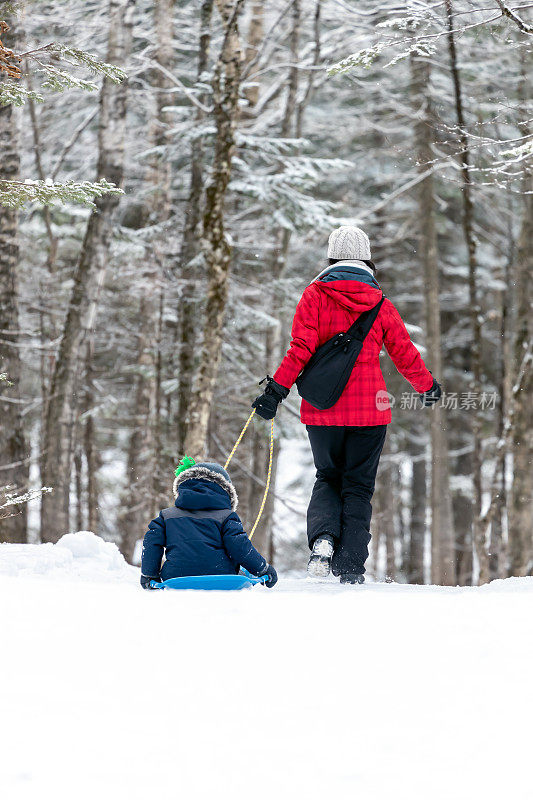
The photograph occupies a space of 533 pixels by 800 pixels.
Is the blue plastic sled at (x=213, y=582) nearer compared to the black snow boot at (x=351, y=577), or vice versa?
the blue plastic sled at (x=213, y=582)

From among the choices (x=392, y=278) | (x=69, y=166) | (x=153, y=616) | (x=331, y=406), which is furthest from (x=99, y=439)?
(x=153, y=616)

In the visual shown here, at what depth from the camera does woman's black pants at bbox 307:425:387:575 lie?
5352mm

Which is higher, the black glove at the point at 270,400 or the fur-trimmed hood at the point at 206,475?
the black glove at the point at 270,400

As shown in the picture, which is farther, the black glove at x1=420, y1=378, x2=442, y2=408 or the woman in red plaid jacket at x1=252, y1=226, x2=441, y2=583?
the black glove at x1=420, y1=378, x2=442, y2=408

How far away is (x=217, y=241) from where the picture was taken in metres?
9.69

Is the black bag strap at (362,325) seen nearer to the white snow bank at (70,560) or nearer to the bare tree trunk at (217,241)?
the white snow bank at (70,560)

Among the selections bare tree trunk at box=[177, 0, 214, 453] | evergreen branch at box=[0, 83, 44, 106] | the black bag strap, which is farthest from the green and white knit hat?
bare tree trunk at box=[177, 0, 214, 453]

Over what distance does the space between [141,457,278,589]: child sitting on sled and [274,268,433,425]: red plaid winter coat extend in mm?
897

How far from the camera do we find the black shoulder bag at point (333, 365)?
5.27 m

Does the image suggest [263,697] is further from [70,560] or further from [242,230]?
[242,230]

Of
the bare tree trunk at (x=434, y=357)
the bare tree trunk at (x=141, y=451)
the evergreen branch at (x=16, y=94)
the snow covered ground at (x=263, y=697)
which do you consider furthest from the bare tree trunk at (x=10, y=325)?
the bare tree trunk at (x=434, y=357)

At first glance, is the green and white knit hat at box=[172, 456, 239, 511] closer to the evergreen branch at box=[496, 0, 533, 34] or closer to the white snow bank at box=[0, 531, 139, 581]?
the white snow bank at box=[0, 531, 139, 581]

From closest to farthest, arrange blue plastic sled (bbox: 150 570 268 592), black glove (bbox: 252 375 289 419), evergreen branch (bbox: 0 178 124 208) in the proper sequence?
1. blue plastic sled (bbox: 150 570 268 592)
2. black glove (bbox: 252 375 289 419)
3. evergreen branch (bbox: 0 178 124 208)

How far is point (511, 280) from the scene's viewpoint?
1939 centimetres
